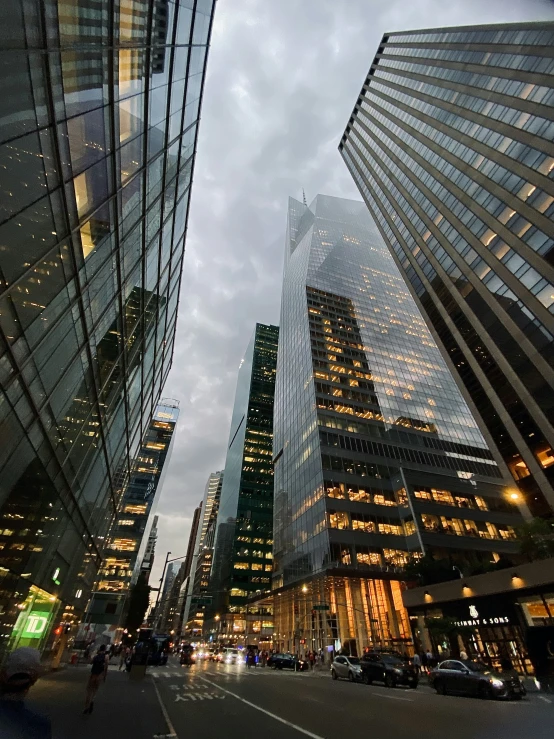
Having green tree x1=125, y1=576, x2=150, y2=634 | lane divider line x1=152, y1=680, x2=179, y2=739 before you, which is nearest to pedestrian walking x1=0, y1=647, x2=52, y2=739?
lane divider line x1=152, y1=680, x2=179, y2=739

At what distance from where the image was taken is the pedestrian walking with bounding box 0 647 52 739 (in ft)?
8.90

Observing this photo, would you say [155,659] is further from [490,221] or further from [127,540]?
[490,221]

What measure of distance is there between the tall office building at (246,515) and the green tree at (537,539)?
75360mm

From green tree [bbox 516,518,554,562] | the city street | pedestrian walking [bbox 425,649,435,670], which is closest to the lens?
the city street

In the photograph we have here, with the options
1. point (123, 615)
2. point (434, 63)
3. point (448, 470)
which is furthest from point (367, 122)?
point (123, 615)

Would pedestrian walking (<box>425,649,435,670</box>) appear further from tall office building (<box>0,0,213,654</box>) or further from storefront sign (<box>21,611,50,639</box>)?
storefront sign (<box>21,611,50,639</box>)

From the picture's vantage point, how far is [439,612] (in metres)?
35.7

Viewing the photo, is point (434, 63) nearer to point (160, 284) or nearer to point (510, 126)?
point (510, 126)

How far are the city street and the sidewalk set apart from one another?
24 mm

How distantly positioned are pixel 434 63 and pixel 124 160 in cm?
7370

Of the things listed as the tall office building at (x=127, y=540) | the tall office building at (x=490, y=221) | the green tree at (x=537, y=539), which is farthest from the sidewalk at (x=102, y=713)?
the tall office building at (x=127, y=540)

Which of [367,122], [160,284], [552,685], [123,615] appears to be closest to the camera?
[552,685]

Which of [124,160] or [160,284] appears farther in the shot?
[160,284]

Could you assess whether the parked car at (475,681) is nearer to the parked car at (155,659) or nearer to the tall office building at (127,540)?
the parked car at (155,659)
